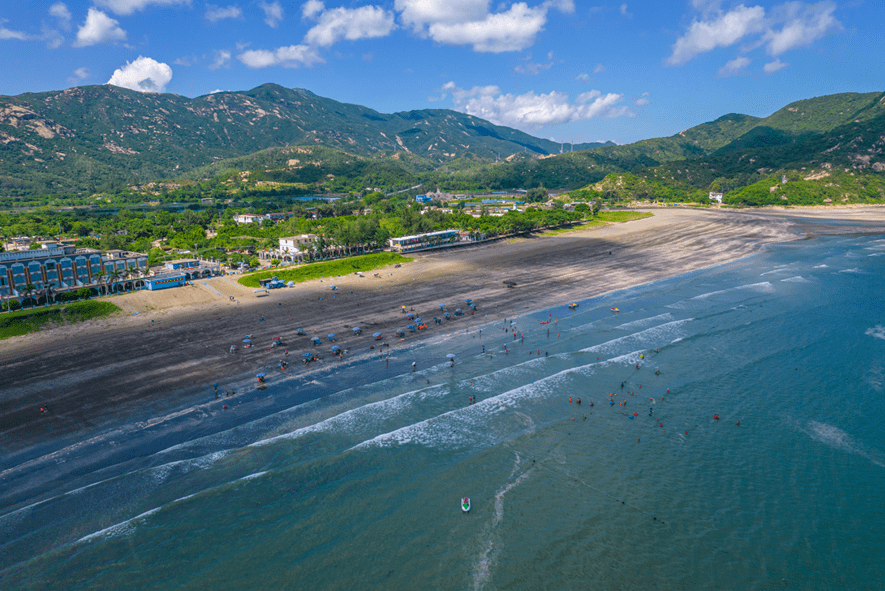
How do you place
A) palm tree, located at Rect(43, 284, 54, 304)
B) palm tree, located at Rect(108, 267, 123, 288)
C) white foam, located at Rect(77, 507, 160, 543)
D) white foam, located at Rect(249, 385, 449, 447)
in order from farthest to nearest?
palm tree, located at Rect(108, 267, 123, 288) < palm tree, located at Rect(43, 284, 54, 304) < white foam, located at Rect(249, 385, 449, 447) < white foam, located at Rect(77, 507, 160, 543)

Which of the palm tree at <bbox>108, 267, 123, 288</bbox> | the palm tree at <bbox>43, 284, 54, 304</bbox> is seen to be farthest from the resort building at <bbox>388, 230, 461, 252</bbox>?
the palm tree at <bbox>43, 284, 54, 304</bbox>

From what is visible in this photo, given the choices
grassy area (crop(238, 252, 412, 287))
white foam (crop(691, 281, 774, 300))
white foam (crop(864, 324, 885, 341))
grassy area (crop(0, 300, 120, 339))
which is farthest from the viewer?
grassy area (crop(238, 252, 412, 287))

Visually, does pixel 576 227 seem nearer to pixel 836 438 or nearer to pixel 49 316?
pixel 836 438

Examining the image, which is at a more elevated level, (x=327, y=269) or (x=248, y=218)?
(x=248, y=218)

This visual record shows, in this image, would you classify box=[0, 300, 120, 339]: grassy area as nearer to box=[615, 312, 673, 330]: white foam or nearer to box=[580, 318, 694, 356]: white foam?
box=[580, 318, 694, 356]: white foam

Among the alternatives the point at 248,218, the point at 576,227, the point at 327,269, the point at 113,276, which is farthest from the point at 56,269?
the point at 576,227

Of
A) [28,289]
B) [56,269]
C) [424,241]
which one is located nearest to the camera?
[28,289]

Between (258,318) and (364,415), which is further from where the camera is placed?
(258,318)

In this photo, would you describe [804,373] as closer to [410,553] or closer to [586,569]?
[586,569]
